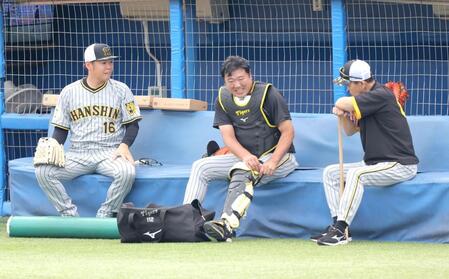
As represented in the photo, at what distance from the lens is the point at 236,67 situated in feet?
28.3

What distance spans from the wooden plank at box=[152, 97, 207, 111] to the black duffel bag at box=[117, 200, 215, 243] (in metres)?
1.66

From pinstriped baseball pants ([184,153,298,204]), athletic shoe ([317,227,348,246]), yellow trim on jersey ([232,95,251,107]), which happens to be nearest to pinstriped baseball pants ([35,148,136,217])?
pinstriped baseball pants ([184,153,298,204])

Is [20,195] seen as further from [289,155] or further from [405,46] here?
[405,46]

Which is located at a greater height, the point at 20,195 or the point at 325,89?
the point at 325,89

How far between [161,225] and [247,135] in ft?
3.54

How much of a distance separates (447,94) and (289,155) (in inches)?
78.9

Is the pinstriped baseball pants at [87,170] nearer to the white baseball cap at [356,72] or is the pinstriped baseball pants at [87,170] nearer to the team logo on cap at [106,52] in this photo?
the team logo on cap at [106,52]

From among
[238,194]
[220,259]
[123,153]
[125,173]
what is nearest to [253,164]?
[238,194]

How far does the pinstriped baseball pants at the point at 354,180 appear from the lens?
323 inches

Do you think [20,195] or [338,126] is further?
[20,195]

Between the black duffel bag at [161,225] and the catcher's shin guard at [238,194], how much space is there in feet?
0.69

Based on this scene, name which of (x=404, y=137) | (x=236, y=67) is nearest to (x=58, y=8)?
Result: (x=236, y=67)

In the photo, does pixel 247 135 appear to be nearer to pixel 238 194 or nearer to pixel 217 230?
pixel 238 194

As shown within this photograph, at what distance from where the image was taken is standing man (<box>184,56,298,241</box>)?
28.2ft
